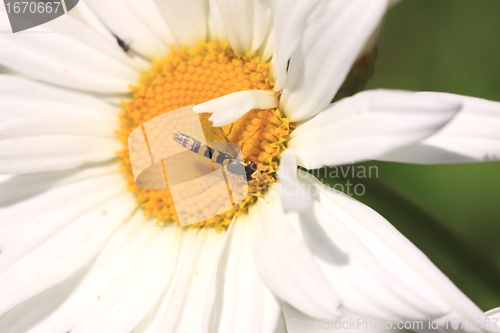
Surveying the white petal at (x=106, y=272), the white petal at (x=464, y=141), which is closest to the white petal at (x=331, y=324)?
the white petal at (x=106, y=272)

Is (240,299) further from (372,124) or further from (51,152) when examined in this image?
(51,152)

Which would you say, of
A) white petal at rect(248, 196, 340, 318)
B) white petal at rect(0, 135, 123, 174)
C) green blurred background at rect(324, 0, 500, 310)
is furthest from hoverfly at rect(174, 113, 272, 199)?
green blurred background at rect(324, 0, 500, 310)

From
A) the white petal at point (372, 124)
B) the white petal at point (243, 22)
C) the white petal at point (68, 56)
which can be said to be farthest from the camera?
the white petal at point (68, 56)

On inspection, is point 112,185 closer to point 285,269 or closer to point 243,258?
point 243,258

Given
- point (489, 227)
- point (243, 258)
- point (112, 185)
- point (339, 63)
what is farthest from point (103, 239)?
point (489, 227)

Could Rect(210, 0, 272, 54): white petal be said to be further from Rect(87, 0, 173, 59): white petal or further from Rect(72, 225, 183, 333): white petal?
Rect(72, 225, 183, 333): white petal

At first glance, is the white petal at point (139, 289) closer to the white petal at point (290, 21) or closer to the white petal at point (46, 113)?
the white petal at point (46, 113)
